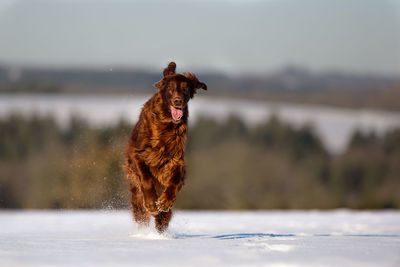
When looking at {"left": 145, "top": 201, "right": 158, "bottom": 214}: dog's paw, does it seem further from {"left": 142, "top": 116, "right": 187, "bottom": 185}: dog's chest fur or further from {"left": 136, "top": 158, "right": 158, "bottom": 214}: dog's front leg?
{"left": 142, "top": 116, "right": 187, "bottom": 185}: dog's chest fur

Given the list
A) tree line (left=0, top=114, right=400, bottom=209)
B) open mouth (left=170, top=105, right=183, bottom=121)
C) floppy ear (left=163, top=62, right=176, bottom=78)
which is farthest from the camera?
tree line (left=0, top=114, right=400, bottom=209)

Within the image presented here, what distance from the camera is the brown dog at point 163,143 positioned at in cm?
888

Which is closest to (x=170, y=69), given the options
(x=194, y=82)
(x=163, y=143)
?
(x=194, y=82)

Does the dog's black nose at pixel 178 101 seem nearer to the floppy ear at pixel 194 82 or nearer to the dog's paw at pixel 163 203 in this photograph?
the floppy ear at pixel 194 82

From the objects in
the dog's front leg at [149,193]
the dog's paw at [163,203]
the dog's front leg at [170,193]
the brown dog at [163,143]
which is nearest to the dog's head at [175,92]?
the brown dog at [163,143]

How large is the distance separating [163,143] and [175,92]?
0.66 m

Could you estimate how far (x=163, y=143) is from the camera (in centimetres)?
905

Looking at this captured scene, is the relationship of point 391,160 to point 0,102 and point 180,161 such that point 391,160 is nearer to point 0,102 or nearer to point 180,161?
point 0,102

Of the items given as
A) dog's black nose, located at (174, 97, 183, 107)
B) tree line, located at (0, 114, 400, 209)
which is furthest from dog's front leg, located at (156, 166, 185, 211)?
tree line, located at (0, 114, 400, 209)

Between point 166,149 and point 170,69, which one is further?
point 170,69

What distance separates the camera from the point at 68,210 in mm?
23891

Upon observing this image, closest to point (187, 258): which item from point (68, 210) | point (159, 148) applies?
point (159, 148)

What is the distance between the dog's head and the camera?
28.7ft

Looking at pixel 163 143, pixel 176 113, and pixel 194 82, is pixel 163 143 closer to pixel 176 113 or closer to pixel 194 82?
pixel 176 113
